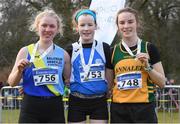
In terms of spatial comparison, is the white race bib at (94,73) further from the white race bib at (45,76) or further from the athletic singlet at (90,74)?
the white race bib at (45,76)

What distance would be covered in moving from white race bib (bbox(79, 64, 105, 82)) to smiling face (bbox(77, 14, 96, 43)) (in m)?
0.28

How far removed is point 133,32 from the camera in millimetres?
4477

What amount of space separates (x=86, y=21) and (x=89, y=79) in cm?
58

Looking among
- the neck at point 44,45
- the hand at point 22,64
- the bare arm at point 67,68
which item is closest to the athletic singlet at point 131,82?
the bare arm at point 67,68

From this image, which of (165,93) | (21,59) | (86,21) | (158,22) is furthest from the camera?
(158,22)

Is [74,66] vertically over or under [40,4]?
under

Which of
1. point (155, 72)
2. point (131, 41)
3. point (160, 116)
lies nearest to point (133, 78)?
point (155, 72)

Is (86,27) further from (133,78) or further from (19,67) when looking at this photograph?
(19,67)

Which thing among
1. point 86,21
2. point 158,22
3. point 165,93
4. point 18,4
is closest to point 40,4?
point 18,4

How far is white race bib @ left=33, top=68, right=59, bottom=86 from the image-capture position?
4379mm

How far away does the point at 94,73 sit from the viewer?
180 inches

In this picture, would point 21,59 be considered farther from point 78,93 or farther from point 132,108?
point 132,108

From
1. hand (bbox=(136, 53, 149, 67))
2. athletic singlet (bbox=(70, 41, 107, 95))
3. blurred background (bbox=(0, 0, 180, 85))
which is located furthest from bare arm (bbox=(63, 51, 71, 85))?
blurred background (bbox=(0, 0, 180, 85))

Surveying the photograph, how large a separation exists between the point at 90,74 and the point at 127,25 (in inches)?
23.3
